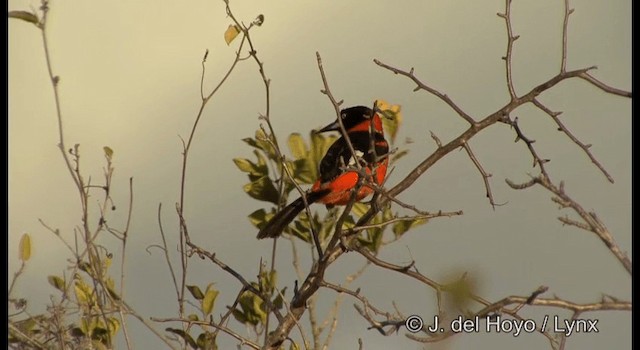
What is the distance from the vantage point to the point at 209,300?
3664 millimetres

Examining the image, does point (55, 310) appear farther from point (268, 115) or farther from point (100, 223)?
point (268, 115)

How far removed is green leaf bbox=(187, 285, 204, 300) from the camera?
365cm

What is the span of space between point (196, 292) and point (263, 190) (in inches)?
17.6

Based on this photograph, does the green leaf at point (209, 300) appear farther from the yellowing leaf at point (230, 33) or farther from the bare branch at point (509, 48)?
the bare branch at point (509, 48)

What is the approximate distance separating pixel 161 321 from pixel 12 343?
0.63 metres

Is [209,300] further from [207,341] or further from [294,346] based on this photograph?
[294,346]

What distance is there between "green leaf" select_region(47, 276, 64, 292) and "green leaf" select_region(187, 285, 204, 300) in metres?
0.52

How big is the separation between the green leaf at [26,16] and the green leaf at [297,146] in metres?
1.16

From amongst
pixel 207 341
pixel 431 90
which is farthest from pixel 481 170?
pixel 207 341

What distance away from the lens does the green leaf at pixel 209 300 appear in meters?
3.65

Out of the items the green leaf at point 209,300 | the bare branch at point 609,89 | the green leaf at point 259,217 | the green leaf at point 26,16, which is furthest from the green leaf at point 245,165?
the bare branch at point 609,89

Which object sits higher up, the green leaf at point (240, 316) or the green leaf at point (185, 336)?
the green leaf at point (240, 316)

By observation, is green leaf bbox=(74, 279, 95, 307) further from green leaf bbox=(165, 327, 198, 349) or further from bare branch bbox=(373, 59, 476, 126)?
bare branch bbox=(373, 59, 476, 126)

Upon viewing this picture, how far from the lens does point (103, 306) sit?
3.56m
